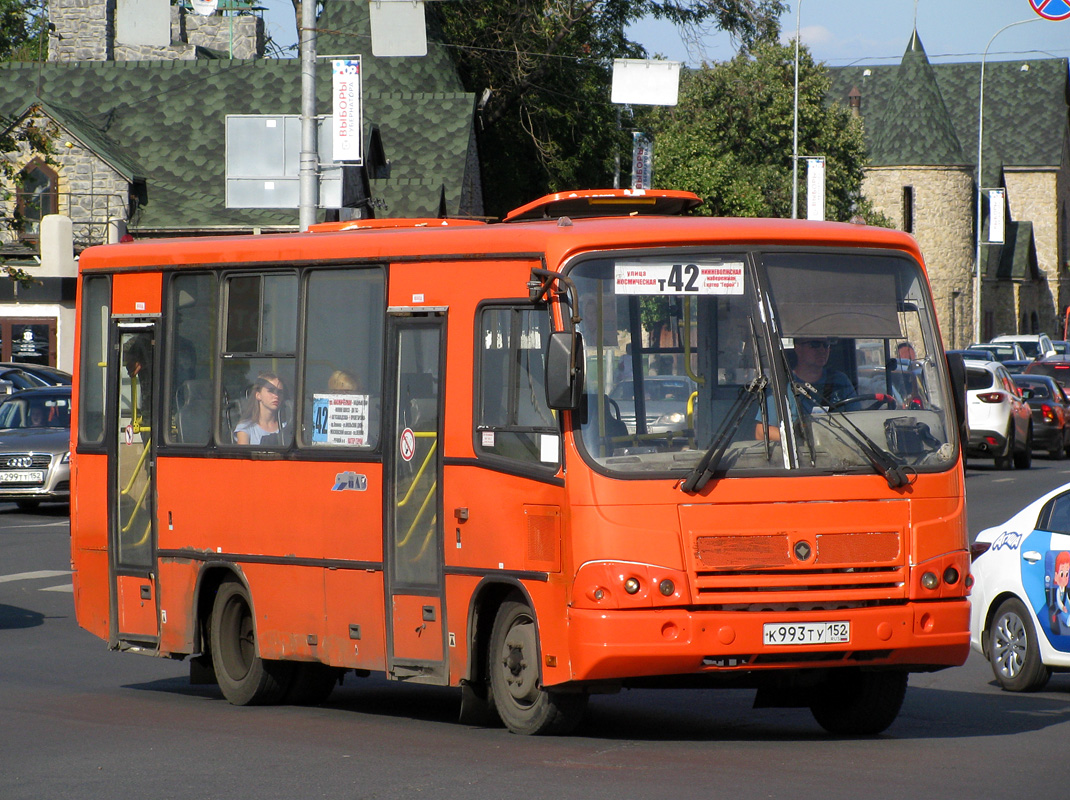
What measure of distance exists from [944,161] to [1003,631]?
275 ft

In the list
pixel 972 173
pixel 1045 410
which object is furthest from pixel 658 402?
pixel 972 173

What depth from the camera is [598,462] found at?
27.7ft

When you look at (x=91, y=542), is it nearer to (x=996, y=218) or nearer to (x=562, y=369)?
(x=562, y=369)

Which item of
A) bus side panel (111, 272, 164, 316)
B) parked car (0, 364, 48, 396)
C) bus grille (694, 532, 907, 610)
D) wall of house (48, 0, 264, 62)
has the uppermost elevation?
wall of house (48, 0, 264, 62)

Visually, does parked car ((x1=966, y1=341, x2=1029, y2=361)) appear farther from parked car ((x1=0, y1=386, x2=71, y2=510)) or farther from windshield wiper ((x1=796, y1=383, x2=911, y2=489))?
windshield wiper ((x1=796, y1=383, x2=911, y2=489))

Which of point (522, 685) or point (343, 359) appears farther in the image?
point (343, 359)

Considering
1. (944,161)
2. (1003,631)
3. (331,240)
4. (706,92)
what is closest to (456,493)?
(331,240)

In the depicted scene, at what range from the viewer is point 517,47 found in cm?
4500

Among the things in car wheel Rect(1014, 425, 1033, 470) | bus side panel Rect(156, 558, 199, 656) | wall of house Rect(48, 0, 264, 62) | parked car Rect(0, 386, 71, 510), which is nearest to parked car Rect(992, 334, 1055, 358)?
car wheel Rect(1014, 425, 1033, 470)

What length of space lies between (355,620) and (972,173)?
89.4m

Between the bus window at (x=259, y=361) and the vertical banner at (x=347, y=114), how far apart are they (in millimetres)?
14416

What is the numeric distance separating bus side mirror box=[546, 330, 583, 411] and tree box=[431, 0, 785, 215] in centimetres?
3510

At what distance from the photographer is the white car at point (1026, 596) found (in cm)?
1112

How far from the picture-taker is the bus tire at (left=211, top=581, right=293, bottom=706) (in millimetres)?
10906
